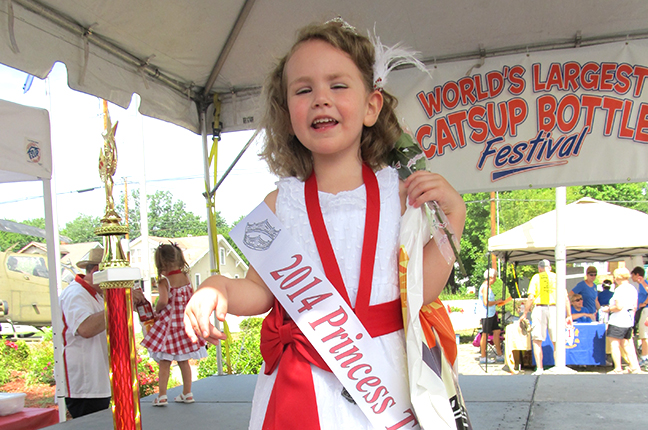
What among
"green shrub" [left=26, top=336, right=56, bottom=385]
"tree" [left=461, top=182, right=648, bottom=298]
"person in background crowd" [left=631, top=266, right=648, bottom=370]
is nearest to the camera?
"person in background crowd" [left=631, top=266, right=648, bottom=370]

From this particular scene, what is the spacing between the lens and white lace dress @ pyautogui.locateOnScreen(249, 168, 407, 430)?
103 cm

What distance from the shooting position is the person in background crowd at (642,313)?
25.4 feet

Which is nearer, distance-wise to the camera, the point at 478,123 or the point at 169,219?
the point at 478,123

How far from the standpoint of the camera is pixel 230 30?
3.79 meters

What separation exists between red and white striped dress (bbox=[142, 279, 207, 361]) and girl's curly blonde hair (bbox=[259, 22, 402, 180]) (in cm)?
297

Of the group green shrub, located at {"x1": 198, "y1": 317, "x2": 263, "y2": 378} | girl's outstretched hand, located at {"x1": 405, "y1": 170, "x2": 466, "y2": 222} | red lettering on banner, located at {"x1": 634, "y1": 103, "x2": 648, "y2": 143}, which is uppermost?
red lettering on banner, located at {"x1": 634, "y1": 103, "x2": 648, "y2": 143}

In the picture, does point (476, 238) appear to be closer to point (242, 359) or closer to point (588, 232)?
point (588, 232)

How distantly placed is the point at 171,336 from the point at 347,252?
337 centimetres

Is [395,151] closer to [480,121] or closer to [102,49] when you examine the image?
[102,49]

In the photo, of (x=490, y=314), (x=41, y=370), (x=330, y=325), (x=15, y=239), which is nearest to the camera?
(x=330, y=325)

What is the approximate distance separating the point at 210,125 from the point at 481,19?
8.00ft

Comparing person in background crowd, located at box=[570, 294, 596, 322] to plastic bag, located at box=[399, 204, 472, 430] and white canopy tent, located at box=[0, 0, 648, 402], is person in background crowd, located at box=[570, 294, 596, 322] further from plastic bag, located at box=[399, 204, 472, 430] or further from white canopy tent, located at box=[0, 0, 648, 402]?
plastic bag, located at box=[399, 204, 472, 430]

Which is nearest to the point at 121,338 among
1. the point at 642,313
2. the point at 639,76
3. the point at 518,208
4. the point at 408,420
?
the point at 408,420

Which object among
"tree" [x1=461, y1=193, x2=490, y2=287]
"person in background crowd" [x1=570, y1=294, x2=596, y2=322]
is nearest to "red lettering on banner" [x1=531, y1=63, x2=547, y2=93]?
"person in background crowd" [x1=570, y1=294, x2=596, y2=322]
